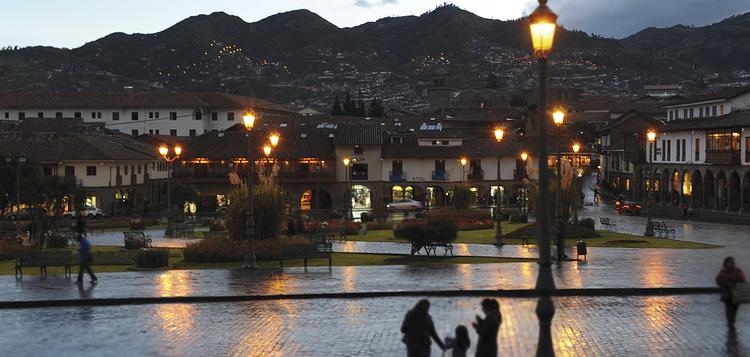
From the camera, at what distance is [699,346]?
14.5 meters

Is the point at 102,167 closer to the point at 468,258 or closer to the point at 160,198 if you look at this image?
the point at 160,198

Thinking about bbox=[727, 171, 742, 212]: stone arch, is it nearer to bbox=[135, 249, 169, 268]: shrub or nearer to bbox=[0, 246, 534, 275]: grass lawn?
bbox=[0, 246, 534, 275]: grass lawn

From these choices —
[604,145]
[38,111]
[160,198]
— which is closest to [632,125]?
[604,145]

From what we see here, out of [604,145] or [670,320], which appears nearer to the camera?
[670,320]

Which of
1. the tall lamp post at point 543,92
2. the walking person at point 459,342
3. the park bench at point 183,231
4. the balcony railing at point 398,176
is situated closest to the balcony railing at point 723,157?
the balcony railing at point 398,176

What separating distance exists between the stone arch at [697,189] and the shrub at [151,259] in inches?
1998

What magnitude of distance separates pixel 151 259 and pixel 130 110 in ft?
322

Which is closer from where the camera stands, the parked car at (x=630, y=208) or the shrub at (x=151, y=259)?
the shrub at (x=151, y=259)

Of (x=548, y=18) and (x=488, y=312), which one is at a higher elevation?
(x=548, y=18)

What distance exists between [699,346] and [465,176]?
207 ft

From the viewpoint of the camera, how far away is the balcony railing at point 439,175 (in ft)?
258

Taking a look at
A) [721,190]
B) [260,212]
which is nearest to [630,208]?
[721,190]

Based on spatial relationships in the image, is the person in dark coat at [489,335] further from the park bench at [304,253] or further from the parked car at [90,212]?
the parked car at [90,212]

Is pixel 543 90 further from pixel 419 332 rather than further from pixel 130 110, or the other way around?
pixel 130 110
